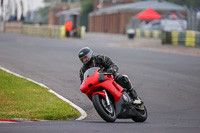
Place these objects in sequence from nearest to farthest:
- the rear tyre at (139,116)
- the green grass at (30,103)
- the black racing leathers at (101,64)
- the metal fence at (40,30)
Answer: the black racing leathers at (101,64), the rear tyre at (139,116), the green grass at (30,103), the metal fence at (40,30)

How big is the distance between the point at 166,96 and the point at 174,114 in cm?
316

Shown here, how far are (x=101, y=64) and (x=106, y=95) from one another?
2.75 feet

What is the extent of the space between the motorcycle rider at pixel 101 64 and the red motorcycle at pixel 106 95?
209 mm

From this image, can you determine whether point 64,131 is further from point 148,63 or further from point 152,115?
point 148,63

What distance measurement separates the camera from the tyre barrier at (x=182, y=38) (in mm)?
39069

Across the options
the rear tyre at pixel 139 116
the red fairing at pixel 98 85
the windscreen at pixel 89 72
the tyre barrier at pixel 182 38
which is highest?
the windscreen at pixel 89 72

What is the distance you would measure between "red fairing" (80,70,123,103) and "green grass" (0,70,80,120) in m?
1.65

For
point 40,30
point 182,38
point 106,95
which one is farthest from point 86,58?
point 40,30

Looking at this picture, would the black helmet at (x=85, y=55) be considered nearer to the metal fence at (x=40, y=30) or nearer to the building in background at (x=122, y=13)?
the metal fence at (x=40, y=30)

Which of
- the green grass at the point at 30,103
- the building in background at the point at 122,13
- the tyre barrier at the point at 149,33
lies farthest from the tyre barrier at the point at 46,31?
the green grass at the point at 30,103

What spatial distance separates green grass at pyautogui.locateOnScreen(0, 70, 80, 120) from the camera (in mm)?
11547

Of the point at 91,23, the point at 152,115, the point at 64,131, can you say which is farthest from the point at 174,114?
the point at 91,23

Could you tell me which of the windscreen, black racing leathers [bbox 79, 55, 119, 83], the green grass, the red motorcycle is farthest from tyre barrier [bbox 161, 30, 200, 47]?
the windscreen

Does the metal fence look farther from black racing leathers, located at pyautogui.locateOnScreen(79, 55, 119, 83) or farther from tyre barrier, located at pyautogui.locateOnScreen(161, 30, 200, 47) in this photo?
black racing leathers, located at pyautogui.locateOnScreen(79, 55, 119, 83)
